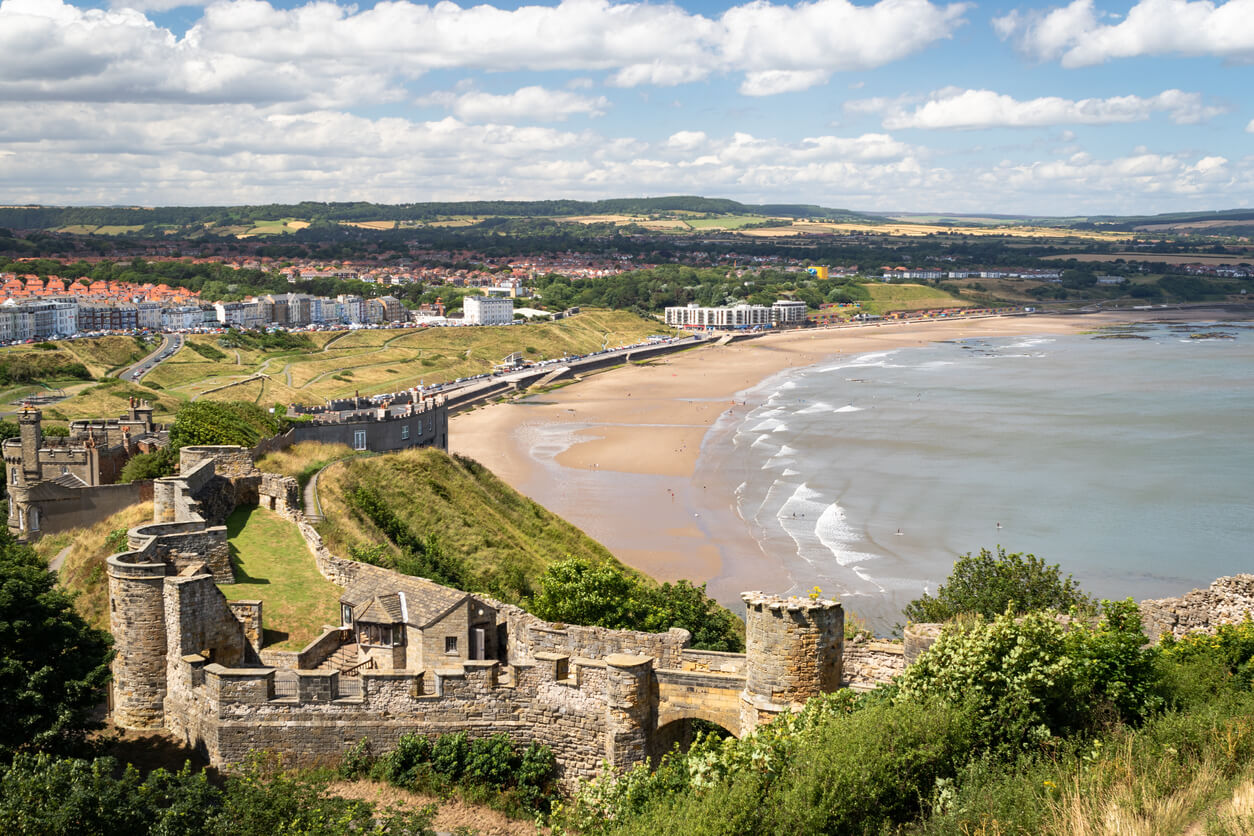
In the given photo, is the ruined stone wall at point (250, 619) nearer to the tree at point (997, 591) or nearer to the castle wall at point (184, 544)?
the castle wall at point (184, 544)

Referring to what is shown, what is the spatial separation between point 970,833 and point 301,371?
291ft

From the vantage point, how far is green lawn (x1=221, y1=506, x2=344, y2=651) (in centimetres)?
1499

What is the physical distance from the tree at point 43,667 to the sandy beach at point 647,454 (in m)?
21.7

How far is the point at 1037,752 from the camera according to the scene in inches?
377

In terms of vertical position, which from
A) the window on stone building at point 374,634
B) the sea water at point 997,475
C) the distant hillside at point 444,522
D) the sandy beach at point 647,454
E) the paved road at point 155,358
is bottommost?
the sandy beach at point 647,454

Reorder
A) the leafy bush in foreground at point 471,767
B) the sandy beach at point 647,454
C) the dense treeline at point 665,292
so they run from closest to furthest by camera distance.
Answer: the leafy bush in foreground at point 471,767 < the sandy beach at point 647,454 < the dense treeline at point 665,292

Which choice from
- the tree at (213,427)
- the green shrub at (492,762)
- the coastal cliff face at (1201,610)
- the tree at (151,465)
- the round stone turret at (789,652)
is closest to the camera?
the round stone turret at (789,652)

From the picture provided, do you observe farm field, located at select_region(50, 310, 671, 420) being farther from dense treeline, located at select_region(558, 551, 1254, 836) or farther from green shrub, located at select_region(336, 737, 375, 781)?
dense treeline, located at select_region(558, 551, 1254, 836)

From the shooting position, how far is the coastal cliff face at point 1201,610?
13789 millimetres

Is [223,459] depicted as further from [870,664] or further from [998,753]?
[998,753]

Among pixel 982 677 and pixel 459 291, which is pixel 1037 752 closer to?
pixel 982 677

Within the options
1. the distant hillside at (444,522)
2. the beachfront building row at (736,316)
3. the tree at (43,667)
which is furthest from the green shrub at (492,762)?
the beachfront building row at (736,316)

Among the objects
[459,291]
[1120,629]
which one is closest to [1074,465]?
[1120,629]

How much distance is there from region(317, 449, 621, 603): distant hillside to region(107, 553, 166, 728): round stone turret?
521cm
